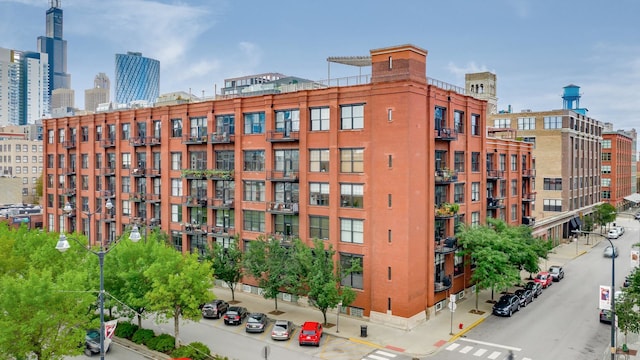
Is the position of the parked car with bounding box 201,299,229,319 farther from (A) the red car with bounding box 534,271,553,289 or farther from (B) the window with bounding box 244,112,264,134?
(A) the red car with bounding box 534,271,553,289

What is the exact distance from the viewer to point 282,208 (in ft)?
142

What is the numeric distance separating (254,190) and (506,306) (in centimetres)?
2392

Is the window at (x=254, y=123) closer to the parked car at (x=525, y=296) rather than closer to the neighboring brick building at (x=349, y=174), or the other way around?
the neighboring brick building at (x=349, y=174)

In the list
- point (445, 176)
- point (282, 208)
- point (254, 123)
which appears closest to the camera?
point (445, 176)

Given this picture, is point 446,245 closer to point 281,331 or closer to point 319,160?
point 319,160

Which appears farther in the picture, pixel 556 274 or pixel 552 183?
pixel 552 183

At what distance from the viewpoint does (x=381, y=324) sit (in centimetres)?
3756

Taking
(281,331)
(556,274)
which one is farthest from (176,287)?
(556,274)

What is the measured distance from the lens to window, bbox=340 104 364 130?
1556 inches

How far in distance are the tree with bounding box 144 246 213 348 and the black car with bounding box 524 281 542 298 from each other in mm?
29643

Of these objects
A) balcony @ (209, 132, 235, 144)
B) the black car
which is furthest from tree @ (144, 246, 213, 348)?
the black car

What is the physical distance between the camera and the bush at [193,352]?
96.6ft

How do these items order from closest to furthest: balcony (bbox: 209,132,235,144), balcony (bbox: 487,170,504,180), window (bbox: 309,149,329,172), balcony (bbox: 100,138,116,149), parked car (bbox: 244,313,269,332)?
parked car (bbox: 244,313,269,332) < window (bbox: 309,149,329,172) < balcony (bbox: 209,132,235,144) < balcony (bbox: 487,170,504,180) < balcony (bbox: 100,138,116,149)

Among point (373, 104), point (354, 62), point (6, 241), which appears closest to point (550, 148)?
point (354, 62)
